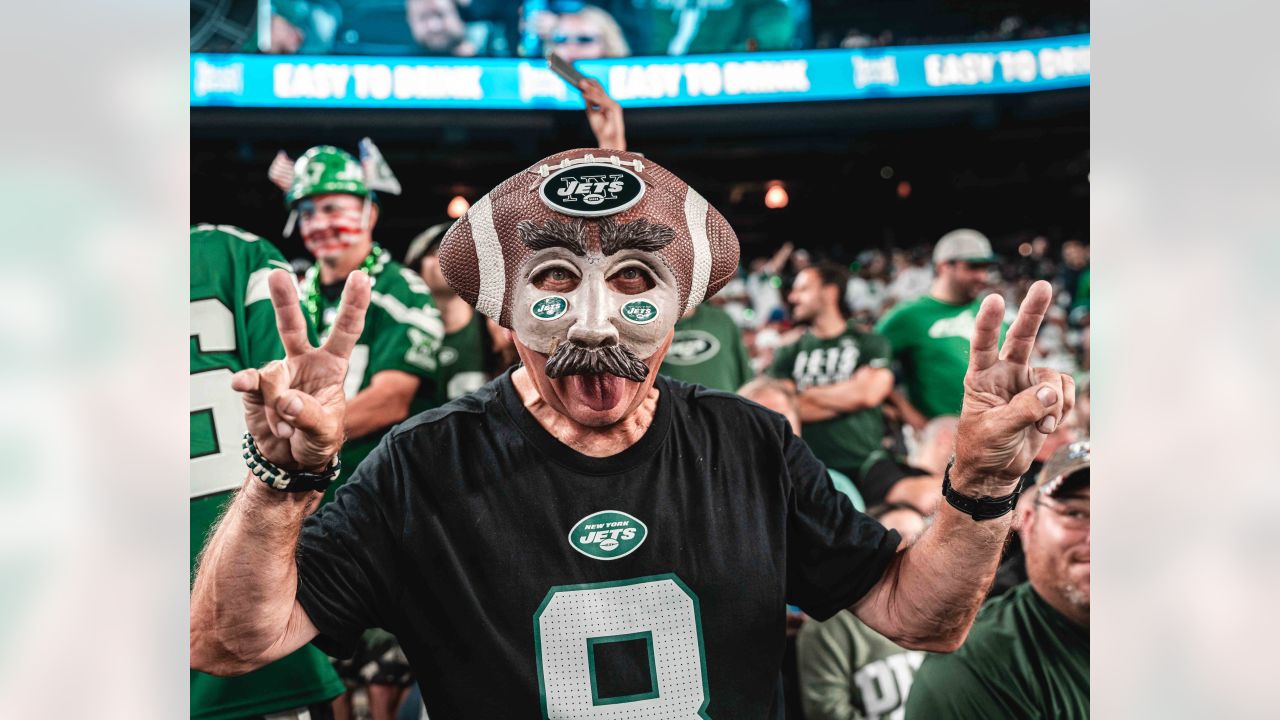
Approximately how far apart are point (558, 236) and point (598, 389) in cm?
21

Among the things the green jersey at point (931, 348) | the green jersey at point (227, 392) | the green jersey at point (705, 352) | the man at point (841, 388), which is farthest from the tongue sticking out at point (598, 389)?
the green jersey at point (931, 348)

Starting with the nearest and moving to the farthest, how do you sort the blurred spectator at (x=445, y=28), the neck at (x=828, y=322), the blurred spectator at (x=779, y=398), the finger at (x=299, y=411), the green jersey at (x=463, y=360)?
the finger at (x=299, y=411), the green jersey at (x=463, y=360), the blurred spectator at (x=779, y=398), the neck at (x=828, y=322), the blurred spectator at (x=445, y=28)

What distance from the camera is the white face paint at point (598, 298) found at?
4.82ft

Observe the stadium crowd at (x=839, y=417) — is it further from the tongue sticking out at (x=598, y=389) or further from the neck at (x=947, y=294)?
the tongue sticking out at (x=598, y=389)

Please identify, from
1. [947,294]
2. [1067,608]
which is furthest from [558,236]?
[947,294]

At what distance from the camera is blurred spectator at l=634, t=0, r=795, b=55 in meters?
5.75

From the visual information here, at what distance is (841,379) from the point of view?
4.32m

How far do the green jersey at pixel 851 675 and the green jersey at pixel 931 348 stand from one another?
1.36m

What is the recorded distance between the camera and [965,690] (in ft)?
9.19

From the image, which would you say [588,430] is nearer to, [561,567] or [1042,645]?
[561,567]

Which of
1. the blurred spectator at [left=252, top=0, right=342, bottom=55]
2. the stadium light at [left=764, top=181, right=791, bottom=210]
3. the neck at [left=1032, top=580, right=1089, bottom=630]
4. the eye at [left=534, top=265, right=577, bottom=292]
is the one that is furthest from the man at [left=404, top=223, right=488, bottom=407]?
the stadium light at [left=764, top=181, right=791, bottom=210]

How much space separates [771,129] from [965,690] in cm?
395

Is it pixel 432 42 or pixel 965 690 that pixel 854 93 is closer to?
pixel 432 42

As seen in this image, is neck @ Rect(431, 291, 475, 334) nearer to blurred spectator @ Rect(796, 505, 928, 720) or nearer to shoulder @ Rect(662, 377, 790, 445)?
blurred spectator @ Rect(796, 505, 928, 720)
